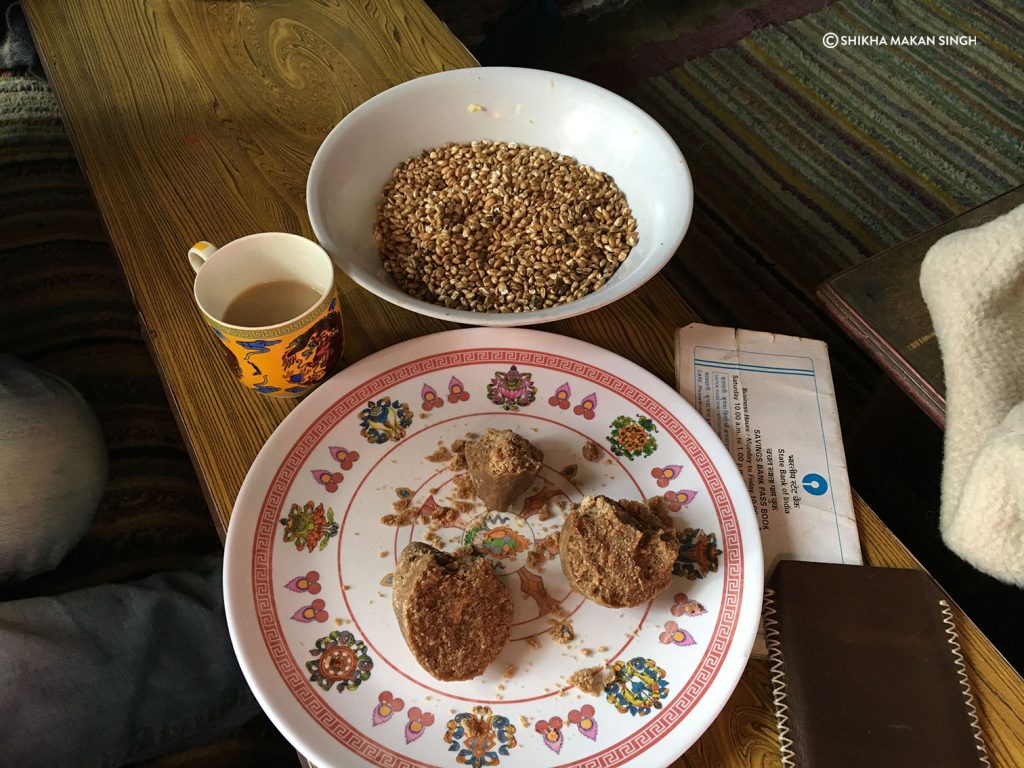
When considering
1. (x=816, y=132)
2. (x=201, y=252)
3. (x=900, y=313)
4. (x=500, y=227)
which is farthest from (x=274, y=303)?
(x=816, y=132)

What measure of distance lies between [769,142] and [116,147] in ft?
6.44

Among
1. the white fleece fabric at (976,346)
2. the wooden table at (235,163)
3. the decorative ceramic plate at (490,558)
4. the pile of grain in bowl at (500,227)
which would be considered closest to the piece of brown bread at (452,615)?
the decorative ceramic plate at (490,558)

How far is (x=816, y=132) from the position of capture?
241 cm

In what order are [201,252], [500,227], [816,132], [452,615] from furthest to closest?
1. [816,132]
2. [500,227]
3. [201,252]
4. [452,615]

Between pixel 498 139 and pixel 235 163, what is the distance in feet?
1.52

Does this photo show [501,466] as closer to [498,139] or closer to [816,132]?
[498,139]

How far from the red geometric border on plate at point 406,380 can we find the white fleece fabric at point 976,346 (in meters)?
0.30

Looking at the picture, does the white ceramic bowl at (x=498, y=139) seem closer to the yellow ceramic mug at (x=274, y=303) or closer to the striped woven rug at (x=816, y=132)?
the yellow ceramic mug at (x=274, y=303)

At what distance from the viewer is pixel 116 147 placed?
1.26 meters

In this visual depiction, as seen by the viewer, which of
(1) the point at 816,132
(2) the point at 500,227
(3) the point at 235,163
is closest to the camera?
(2) the point at 500,227

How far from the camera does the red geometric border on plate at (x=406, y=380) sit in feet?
2.47

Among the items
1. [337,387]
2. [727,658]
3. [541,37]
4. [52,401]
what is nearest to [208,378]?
[337,387]

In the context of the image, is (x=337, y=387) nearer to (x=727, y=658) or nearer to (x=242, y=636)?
(x=242, y=636)

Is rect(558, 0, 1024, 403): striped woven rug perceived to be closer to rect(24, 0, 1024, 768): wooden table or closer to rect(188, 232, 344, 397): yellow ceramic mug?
rect(24, 0, 1024, 768): wooden table
